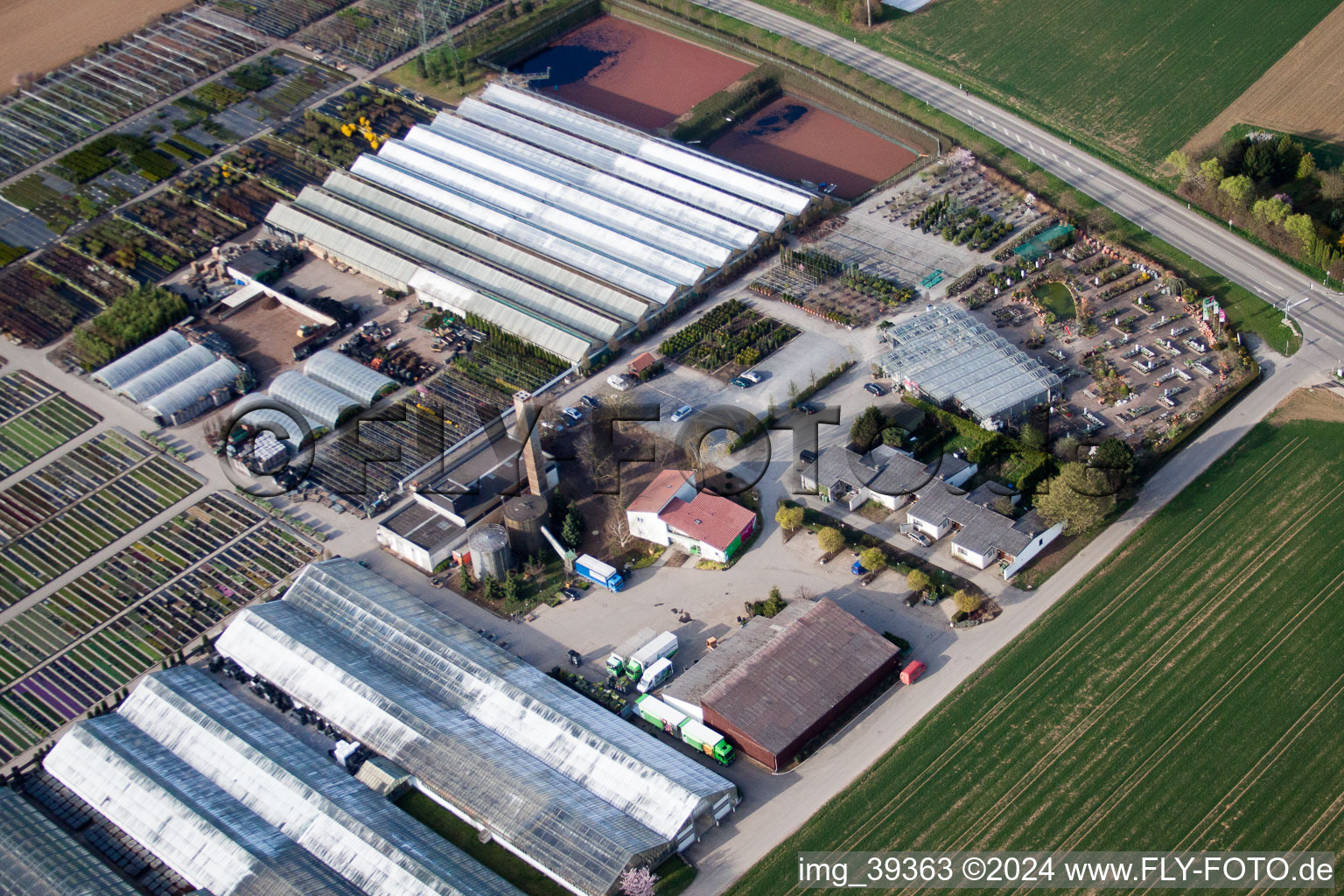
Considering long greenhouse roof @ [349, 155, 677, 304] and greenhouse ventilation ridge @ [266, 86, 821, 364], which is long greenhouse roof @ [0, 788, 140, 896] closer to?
greenhouse ventilation ridge @ [266, 86, 821, 364]

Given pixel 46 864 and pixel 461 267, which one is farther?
pixel 461 267

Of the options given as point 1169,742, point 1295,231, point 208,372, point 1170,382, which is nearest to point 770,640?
point 1169,742

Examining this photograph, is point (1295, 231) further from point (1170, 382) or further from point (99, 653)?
point (99, 653)

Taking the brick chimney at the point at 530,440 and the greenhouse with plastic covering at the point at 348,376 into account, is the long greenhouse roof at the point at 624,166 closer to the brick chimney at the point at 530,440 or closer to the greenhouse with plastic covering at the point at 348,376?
the greenhouse with plastic covering at the point at 348,376

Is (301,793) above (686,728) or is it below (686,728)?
above

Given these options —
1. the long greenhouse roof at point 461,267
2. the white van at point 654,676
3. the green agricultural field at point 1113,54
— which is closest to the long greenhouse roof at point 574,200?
the long greenhouse roof at point 461,267

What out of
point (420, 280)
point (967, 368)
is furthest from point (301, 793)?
point (967, 368)

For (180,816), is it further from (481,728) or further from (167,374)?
(167,374)
